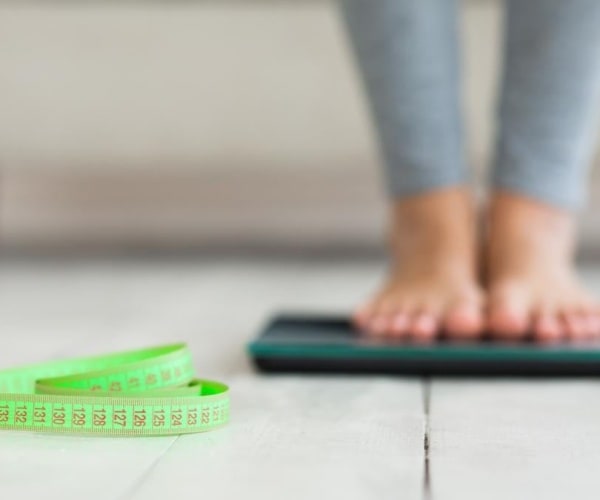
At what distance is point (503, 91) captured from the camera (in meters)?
1.18

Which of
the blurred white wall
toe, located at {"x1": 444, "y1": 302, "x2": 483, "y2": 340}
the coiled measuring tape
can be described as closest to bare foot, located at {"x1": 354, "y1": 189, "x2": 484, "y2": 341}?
toe, located at {"x1": 444, "y1": 302, "x2": 483, "y2": 340}

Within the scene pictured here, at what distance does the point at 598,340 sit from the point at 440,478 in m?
0.41

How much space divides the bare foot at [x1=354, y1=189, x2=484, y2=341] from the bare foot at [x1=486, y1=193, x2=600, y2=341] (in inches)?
1.0

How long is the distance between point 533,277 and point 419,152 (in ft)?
0.63

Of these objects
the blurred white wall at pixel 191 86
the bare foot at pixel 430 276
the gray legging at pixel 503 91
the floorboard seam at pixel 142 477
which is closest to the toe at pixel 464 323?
the bare foot at pixel 430 276

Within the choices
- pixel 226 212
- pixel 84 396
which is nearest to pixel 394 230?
pixel 84 396

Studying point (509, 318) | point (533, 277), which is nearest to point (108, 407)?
point (509, 318)

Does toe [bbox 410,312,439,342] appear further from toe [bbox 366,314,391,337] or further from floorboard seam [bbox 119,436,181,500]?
floorboard seam [bbox 119,436,181,500]

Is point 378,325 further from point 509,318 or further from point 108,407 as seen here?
point 108,407

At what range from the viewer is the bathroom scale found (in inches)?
36.8

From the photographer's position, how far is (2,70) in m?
1.92

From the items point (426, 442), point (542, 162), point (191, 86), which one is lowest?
point (426, 442)

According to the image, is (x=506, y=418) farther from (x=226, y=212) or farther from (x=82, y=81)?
(x=226, y=212)

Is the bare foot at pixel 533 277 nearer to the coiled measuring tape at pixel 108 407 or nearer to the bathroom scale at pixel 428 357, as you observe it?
the bathroom scale at pixel 428 357
